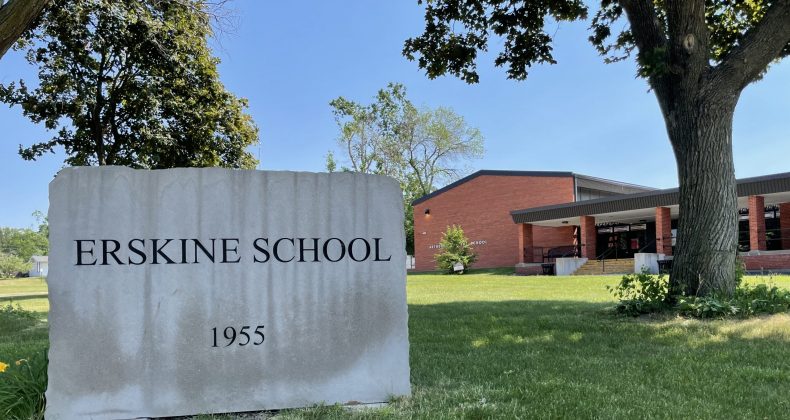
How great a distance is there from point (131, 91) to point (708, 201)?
16.7m

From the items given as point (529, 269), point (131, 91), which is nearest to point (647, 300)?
point (131, 91)

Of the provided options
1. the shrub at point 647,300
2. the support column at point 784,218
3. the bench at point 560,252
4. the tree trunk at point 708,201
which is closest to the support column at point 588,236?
the bench at point 560,252

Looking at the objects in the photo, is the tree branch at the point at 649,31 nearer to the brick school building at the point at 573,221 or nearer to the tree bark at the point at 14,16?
the tree bark at the point at 14,16

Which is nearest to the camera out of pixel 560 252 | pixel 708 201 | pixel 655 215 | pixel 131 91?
pixel 708 201

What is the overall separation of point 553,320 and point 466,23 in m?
6.85

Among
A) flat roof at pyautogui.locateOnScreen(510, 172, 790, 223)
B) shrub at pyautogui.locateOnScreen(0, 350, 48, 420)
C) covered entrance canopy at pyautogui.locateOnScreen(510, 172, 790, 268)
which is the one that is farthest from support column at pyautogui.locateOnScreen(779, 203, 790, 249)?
shrub at pyautogui.locateOnScreen(0, 350, 48, 420)

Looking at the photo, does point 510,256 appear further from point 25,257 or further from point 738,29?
point 25,257

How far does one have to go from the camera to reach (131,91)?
60.2ft

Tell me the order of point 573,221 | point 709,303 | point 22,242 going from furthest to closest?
point 22,242
point 573,221
point 709,303

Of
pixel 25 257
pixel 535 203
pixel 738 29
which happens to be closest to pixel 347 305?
pixel 738 29

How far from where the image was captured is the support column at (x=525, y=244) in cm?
3478

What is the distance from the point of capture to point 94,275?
12.1 feet

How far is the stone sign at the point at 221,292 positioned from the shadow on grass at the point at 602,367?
2.64ft

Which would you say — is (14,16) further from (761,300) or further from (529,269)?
(529,269)
